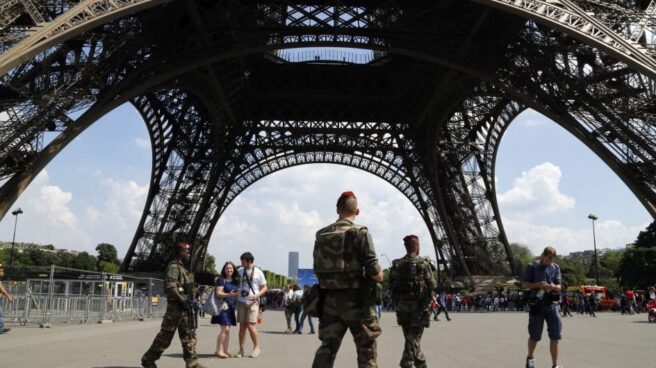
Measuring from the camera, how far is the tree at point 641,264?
200 ft

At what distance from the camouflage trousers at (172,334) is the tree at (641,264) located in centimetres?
5906

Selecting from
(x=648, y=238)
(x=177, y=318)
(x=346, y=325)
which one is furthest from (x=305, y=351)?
(x=648, y=238)

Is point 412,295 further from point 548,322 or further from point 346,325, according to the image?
point 346,325

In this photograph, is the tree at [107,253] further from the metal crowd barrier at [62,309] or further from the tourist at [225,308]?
the tourist at [225,308]

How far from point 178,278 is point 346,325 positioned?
11.5 ft

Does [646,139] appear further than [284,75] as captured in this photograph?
No

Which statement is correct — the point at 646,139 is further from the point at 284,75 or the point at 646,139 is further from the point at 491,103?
the point at 284,75

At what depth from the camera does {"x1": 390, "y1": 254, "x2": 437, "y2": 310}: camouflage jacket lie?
7527 mm

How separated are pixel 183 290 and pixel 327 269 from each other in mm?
3507

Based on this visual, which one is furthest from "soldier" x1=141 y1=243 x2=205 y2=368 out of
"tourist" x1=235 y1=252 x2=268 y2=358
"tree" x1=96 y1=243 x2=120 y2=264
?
"tree" x1=96 y1=243 x2=120 y2=264

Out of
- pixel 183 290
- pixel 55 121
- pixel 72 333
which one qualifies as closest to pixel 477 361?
pixel 183 290

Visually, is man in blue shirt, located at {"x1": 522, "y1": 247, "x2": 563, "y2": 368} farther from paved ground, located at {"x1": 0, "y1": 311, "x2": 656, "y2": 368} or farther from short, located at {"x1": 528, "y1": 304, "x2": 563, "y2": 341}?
paved ground, located at {"x1": 0, "y1": 311, "x2": 656, "y2": 368}

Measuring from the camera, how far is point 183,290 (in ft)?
26.5

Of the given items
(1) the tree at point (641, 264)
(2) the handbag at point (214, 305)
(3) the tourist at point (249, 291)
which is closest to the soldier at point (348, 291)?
(3) the tourist at point (249, 291)
